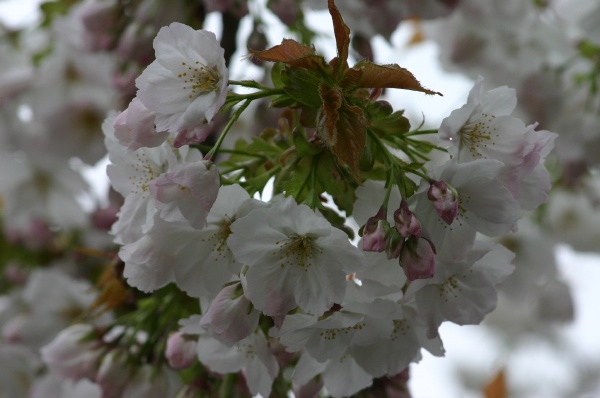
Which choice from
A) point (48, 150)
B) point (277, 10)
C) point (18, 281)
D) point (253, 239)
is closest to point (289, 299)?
point (253, 239)

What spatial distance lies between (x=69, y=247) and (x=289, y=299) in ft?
3.32

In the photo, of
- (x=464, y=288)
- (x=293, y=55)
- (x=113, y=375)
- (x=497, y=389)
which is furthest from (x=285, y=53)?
(x=497, y=389)

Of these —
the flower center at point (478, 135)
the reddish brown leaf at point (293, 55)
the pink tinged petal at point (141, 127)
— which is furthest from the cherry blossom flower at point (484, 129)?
the pink tinged petal at point (141, 127)

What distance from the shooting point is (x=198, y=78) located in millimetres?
641

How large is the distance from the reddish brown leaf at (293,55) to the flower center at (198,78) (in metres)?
0.05

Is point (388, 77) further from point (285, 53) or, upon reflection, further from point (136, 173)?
point (136, 173)

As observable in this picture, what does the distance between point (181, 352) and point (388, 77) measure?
0.34 meters

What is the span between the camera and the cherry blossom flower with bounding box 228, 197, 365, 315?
0.60 m

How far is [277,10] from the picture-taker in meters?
1.02

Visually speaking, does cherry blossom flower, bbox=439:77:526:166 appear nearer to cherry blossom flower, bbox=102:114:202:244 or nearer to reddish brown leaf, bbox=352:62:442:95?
reddish brown leaf, bbox=352:62:442:95

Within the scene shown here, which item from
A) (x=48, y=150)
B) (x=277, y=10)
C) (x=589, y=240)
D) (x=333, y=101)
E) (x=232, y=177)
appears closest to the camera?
(x=333, y=101)

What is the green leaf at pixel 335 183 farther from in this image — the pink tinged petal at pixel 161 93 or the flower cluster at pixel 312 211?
the pink tinged petal at pixel 161 93

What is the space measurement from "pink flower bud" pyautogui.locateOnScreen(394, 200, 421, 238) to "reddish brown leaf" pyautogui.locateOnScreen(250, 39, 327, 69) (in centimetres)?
12

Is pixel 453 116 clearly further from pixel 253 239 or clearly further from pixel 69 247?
pixel 69 247
